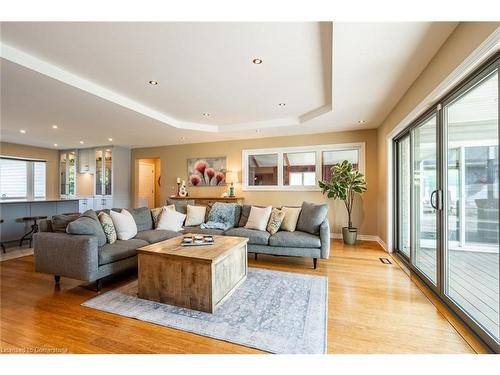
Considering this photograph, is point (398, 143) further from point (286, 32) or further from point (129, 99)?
point (129, 99)

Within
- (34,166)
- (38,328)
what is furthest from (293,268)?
(34,166)

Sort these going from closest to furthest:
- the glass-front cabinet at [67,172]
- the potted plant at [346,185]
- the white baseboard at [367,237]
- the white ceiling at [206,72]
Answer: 1. the white ceiling at [206,72]
2. the potted plant at [346,185]
3. the white baseboard at [367,237]
4. the glass-front cabinet at [67,172]

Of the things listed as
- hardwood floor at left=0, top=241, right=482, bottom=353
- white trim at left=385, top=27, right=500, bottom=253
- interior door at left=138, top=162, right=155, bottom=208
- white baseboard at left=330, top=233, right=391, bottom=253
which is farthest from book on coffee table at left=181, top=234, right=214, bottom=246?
interior door at left=138, top=162, right=155, bottom=208

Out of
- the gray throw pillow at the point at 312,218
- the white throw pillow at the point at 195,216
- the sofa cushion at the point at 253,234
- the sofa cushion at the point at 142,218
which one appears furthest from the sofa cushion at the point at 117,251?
the gray throw pillow at the point at 312,218

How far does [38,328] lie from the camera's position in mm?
1843

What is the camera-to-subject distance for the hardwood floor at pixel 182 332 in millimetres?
1621

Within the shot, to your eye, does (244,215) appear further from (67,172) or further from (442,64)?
(67,172)

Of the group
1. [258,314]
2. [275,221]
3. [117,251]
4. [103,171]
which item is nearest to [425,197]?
[275,221]

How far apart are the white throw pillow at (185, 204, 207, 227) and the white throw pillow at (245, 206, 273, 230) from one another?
0.94 metres

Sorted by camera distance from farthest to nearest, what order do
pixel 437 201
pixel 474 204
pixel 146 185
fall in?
pixel 146 185 < pixel 437 201 < pixel 474 204

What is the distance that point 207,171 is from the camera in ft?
20.9

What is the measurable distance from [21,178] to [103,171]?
2357mm

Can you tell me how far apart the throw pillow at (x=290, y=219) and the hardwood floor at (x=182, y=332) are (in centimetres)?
100

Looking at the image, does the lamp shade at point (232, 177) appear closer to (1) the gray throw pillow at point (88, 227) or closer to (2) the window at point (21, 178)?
(1) the gray throw pillow at point (88, 227)
